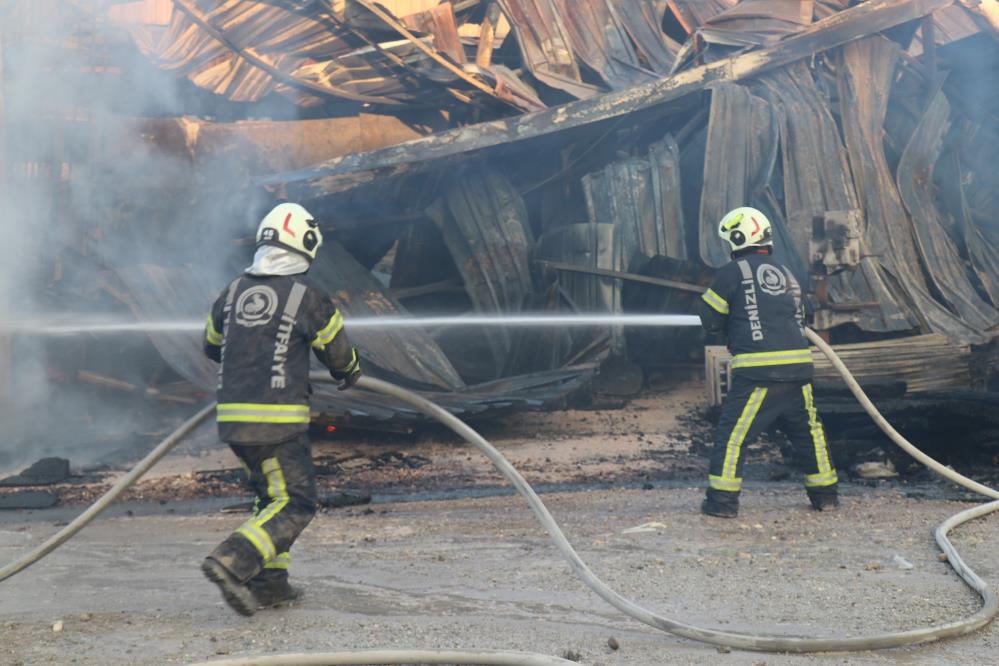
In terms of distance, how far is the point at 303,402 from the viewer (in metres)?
4.42

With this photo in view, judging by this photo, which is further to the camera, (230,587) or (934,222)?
(934,222)

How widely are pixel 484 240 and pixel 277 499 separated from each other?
623cm

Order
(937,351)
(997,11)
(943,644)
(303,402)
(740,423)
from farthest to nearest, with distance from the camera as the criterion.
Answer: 1. (997,11)
2. (937,351)
3. (740,423)
4. (303,402)
5. (943,644)

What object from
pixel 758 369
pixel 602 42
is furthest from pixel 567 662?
pixel 602 42

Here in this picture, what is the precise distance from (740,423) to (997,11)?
8447 millimetres

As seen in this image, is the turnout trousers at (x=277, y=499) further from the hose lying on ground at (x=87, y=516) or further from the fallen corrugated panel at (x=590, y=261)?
the fallen corrugated panel at (x=590, y=261)

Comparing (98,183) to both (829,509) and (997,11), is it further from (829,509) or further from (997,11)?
(997,11)

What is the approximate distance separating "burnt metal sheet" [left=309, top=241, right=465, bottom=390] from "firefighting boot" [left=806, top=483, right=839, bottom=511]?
11.6ft

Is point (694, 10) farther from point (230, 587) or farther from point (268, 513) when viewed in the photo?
point (230, 587)

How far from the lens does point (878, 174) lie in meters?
10.3

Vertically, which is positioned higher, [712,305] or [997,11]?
[997,11]

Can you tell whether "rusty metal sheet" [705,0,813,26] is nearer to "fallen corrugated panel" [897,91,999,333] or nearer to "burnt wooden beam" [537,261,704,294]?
"fallen corrugated panel" [897,91,999,333]

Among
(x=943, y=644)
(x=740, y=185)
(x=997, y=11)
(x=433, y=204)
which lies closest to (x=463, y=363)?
(x=433, y=204)

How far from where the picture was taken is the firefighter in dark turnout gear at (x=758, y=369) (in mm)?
5980
